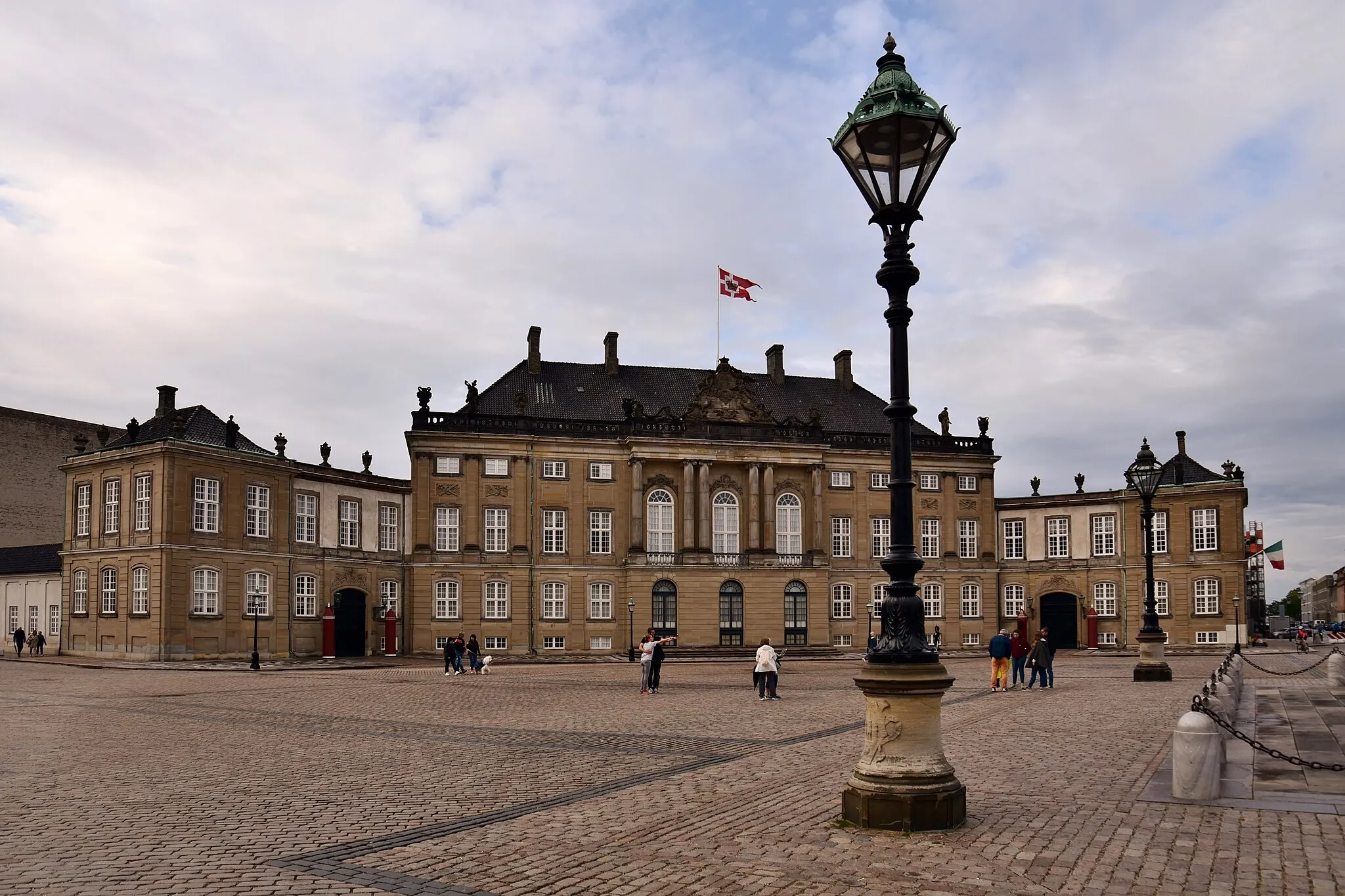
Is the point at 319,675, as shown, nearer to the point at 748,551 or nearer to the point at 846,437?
the point at 748,551

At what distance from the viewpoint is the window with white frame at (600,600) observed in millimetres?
61250

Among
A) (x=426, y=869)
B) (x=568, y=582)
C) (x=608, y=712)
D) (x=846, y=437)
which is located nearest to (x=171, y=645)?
(x=568, y=582)

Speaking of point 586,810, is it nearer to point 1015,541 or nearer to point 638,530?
point 638,530

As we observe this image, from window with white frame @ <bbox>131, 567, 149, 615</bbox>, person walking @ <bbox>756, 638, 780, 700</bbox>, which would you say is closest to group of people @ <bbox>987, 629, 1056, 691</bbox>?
person walking @ <bbox>756, 638, 780, 700</bbox>

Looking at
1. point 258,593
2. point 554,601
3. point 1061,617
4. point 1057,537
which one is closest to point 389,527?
point 554,601

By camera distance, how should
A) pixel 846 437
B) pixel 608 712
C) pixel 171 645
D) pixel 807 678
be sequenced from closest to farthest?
pixel 608 712 → pixel 807 678 → pixel 171 645 → pixel 846 437

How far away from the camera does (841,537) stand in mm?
65688

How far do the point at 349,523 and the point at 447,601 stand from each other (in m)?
6.62

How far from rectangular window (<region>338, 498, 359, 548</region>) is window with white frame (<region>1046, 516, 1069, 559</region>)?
4071 cm

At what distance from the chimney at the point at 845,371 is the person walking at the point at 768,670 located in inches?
1813

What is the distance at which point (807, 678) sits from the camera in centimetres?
3822

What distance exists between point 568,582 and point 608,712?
3787 centimetres

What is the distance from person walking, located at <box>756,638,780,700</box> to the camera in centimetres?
2721

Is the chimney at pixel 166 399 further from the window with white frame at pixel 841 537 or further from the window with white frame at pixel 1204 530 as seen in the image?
the window with white frame at pixel 1204 530
